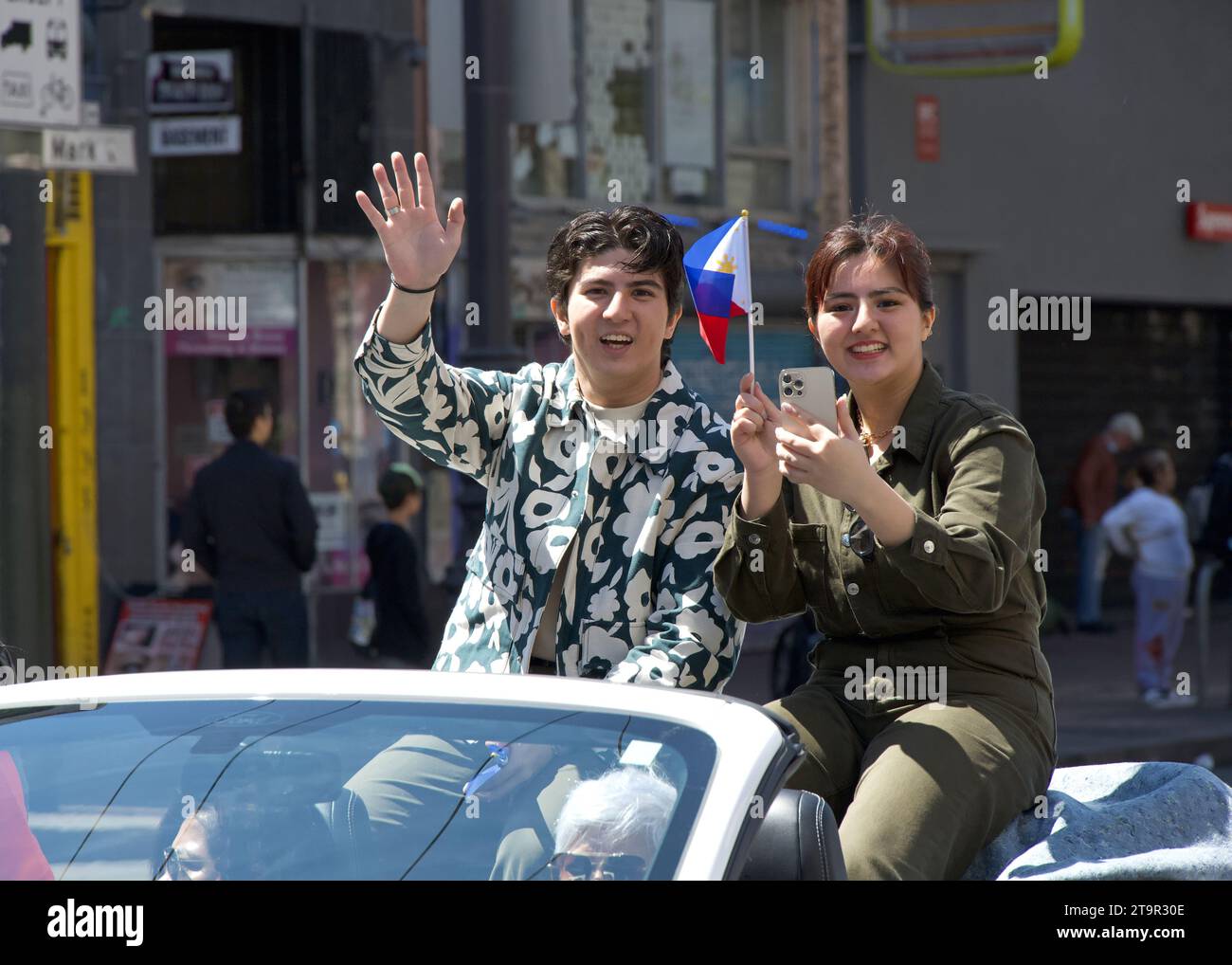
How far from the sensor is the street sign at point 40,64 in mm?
7414

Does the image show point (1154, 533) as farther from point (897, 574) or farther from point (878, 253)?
point (897, 574)

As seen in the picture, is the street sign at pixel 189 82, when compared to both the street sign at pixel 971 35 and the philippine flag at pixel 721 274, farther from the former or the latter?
the philippine flag at pixel 721 274

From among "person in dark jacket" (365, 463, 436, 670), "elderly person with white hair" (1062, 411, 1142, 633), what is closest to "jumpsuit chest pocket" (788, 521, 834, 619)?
"person in dark jacket" (365, 463, 436, 670)

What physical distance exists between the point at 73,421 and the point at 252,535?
2539 mm

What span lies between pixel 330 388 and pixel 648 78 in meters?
4.25

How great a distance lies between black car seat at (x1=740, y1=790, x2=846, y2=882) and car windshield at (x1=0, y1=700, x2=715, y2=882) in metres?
0.10

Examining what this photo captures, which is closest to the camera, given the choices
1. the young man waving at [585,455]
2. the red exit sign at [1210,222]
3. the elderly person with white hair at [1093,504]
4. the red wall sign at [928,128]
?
the young man waving at [585,455]

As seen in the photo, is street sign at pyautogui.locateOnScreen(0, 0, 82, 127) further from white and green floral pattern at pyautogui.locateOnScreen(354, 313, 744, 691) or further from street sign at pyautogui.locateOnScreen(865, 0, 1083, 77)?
street sign at pyautogui.locateOnScreen(865, 0, 1083, 77)

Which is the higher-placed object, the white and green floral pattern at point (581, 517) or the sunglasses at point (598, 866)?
the white and green floral pattern at point (581, 517)

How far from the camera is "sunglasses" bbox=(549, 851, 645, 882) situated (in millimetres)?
2350

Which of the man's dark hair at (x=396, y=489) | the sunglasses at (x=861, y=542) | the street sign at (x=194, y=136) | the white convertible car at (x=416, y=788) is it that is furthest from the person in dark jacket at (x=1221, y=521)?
the white convertible car at (x=416, y=788)

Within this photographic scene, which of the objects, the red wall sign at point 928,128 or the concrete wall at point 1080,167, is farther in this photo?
the concrete wall at point 1080,167

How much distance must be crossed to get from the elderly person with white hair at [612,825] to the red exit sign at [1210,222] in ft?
63.5
